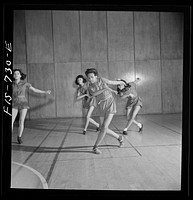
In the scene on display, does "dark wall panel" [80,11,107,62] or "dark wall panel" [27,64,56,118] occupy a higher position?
"dark wall panel" [80,11,107,62]

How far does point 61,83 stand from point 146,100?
59.4 inches

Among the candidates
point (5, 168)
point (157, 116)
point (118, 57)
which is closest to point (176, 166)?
point (5, 168)

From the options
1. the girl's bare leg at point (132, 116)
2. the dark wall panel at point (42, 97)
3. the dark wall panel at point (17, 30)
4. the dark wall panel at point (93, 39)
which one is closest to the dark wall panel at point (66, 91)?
the dark wall panel at point (42, 97)

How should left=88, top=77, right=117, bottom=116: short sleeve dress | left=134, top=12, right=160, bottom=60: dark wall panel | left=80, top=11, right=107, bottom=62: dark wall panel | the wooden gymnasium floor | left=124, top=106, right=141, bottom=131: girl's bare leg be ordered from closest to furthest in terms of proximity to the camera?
1. the wooden gymnasium floor
2. left=88, top=77, right=117, bottom=116: short sleeve dress
3. left=124, top=106, right=141, bottom=131: girl's bare leg
4. left=134, top=12, right=160, bottom=60: dark wall panel
5. left=80, top=11, right=107, bottom=62: dark wall panel

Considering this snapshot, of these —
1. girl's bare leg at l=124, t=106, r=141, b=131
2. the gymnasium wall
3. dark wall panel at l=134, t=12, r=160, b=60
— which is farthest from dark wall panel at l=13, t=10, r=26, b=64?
dark wall panel at l=134, t=12, r=160, b=60

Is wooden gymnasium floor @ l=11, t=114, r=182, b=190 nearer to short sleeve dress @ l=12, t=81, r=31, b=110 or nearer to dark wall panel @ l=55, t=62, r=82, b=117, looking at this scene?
short sleeve dress @ l=12, t=81, r=31, b=110

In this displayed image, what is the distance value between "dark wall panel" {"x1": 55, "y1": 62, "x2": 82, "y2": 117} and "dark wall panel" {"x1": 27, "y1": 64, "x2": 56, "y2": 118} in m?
0.12

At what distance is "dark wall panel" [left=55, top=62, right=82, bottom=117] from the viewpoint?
8.95 feet

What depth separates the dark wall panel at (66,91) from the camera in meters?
2.73

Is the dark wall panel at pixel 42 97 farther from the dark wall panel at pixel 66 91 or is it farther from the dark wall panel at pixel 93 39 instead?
the dark wall panel at pixel 93 39

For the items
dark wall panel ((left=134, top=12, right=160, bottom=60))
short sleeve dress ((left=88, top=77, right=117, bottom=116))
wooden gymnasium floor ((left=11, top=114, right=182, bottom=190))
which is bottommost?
wooden gymnasium floor ((left=11, top=114, right=182, bottom=190))

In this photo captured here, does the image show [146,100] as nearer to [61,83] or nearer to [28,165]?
[61,83]

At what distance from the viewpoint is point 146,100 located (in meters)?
2.68

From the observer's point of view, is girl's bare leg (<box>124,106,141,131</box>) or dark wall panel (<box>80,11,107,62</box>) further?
dark wall panel (<box>80,11,107,62</box>)
